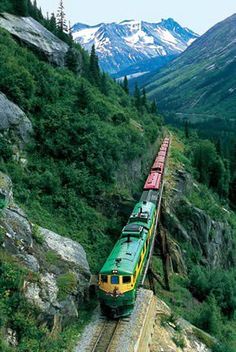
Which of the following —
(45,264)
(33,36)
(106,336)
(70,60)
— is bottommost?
(106,336)

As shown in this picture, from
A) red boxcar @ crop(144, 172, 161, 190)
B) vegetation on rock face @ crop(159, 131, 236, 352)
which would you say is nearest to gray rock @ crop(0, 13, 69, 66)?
red boxcar @ crop(144, 172, 161, 190)

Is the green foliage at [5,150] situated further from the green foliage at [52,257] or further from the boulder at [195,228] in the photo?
the boulder at [195,228]

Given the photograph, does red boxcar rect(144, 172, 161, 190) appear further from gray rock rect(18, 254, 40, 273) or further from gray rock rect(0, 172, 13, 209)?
gray rock rect(18, 254, 40, 273)

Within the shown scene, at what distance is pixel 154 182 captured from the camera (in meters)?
43.6

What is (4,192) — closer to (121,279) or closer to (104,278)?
(104,278)

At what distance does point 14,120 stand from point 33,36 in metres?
26.1

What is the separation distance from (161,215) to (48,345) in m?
25.8

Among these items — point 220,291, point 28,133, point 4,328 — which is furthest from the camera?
point 220,291

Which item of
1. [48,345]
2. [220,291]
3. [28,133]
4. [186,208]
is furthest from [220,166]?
[48,345]

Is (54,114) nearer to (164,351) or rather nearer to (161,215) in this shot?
(161,215)

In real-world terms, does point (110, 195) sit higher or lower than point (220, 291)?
higher

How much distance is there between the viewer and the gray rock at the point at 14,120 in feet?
101

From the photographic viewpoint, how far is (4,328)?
1722 centimetres

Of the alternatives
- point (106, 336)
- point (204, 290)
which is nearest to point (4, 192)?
point (106, 336)
